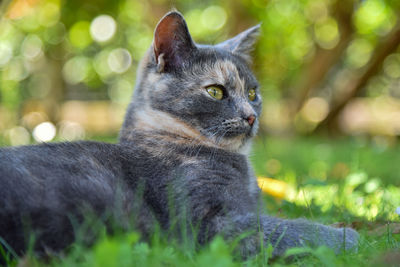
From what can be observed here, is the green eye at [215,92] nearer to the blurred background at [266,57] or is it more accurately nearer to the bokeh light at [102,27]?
the blurred background at [266,57]

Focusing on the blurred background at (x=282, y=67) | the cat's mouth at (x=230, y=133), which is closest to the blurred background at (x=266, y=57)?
the blurred background at (x=282, y=67)

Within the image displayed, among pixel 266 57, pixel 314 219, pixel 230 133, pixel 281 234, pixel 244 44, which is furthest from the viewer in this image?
pixel 266 57

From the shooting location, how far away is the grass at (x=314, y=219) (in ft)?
5.17

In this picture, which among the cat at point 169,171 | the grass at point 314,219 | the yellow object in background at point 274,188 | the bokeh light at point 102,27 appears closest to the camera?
the grass at point 314,219

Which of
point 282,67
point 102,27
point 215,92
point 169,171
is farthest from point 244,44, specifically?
point 102,27

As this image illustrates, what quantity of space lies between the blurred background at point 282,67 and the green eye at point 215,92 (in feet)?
6.82

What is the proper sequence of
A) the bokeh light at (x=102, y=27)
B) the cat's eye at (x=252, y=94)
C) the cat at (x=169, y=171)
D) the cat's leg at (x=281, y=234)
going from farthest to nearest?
the bokeh light at (x=102, y=27) < the cat's eye at (x=252, y=94) < the cat's leg at (x=281, y=234) < the cat at (x=169, y=171)

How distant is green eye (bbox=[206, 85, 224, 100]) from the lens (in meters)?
2.54

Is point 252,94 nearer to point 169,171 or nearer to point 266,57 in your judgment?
point 169,171

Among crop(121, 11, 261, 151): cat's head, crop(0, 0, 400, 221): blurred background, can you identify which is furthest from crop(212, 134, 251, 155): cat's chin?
crop(0, 0, 400, 221): blurred background

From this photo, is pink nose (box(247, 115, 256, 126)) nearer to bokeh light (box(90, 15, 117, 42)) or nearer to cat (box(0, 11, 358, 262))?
cat (box(0, 11, 358, 262))

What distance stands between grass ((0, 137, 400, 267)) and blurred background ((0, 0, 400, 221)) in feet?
0.24

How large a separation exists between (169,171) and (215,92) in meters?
0.58

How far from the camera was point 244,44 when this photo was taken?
311 centimetres
